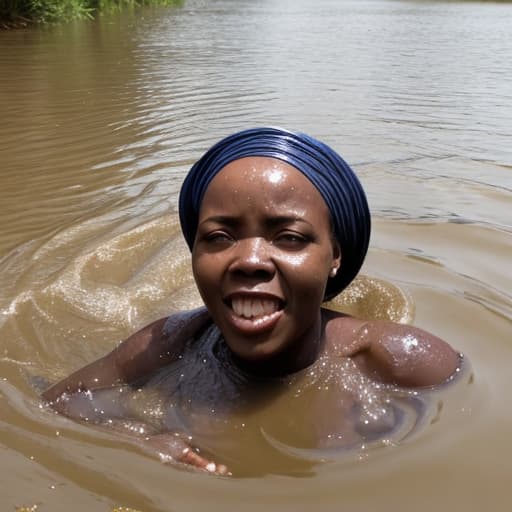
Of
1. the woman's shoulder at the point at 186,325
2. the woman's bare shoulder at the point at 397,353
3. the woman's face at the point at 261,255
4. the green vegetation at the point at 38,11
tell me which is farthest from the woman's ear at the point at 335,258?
the green vegetation at the point at 38,11

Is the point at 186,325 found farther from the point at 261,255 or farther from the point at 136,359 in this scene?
the point at 261,255

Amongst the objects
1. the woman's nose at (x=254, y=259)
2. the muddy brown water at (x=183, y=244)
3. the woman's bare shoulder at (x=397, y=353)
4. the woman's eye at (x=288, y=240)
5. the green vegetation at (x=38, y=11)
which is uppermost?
the woman's eye at (x=288, y=240)

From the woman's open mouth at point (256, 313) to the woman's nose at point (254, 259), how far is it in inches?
3.1

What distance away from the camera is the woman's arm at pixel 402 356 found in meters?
2.45

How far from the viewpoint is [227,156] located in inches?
93.2

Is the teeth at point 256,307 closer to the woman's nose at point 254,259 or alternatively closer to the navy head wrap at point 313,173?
the woman's nose at point 254,259

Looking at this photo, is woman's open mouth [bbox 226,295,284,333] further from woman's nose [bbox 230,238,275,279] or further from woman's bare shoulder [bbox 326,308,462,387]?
woman's bare shoulder [bbox 326,308,462,387]

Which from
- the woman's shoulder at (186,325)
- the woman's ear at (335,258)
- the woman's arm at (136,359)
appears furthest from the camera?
the woman's shoulder at (186,325)

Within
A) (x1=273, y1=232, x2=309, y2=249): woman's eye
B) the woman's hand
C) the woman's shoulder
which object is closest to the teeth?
(x1=273, y1=232, x2=309, y2=249): woman's eye

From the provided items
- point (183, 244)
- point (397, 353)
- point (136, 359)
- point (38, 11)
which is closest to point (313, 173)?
point (397, 353)

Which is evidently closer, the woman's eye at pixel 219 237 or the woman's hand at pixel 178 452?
the woman's hand at pixel 178 452

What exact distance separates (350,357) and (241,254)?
65 cm

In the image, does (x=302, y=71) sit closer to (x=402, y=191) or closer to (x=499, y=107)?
(x=499, y=107)

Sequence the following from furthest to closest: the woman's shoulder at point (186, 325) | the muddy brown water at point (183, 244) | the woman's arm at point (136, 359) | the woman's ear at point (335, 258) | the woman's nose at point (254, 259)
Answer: the woman's shoulder at point (186, 325) → the woman's arm at point (136, 359) → the woman's ear at point (335, 258) → the woman's nose at point (254, 259) → the muddy brown water at point (183, 244)
